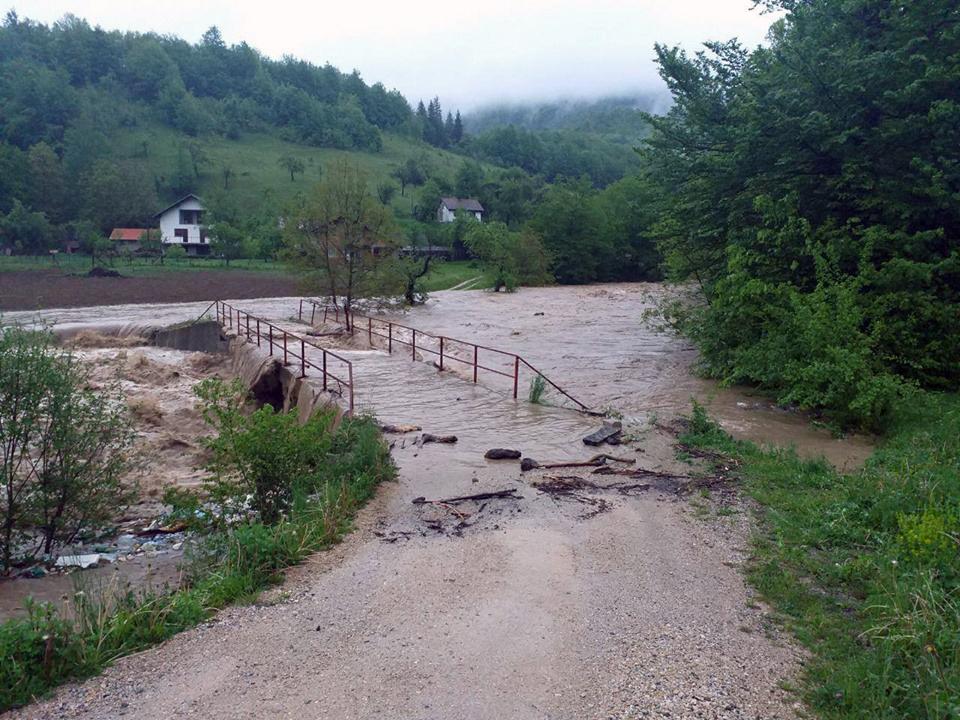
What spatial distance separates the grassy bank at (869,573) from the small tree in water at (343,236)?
26725 millimetres

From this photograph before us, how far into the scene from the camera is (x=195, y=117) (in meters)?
122

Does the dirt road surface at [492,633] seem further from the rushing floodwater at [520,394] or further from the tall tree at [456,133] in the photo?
the tall tree at [456,133]

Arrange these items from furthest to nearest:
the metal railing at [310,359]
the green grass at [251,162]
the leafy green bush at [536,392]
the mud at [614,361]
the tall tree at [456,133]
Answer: the tall tree at [456,133], the green grass at [251,162], the metal railing at [310,359], the leafy green bush at [536,392], the mud at [614,361]

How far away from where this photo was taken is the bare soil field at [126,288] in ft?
137

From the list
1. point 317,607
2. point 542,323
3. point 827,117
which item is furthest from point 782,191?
point 542,323

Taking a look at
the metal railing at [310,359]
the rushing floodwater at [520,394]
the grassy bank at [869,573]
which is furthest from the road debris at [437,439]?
the grassy bank at [869,573]

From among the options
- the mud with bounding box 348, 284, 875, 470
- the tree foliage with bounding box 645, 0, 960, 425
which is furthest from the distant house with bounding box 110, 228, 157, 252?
the tree foliage with bounding box 645, 0, 960, 425

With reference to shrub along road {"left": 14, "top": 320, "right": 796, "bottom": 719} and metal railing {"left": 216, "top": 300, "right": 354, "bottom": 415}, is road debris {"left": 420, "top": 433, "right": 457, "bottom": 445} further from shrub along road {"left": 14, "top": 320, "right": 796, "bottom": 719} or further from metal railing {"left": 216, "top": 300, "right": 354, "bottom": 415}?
shrub along road {"left": 14, "top": 320, "right": 796, "bottom": 719}

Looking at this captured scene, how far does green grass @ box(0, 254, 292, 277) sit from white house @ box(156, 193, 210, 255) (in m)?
9.09

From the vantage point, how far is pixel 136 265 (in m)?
63.6

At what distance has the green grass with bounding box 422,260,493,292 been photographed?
186ft

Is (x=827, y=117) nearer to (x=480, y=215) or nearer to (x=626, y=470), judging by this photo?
(x=626, y=470)

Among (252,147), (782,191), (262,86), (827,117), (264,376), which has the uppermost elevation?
(262,86)

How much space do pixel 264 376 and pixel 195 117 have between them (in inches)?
4529
